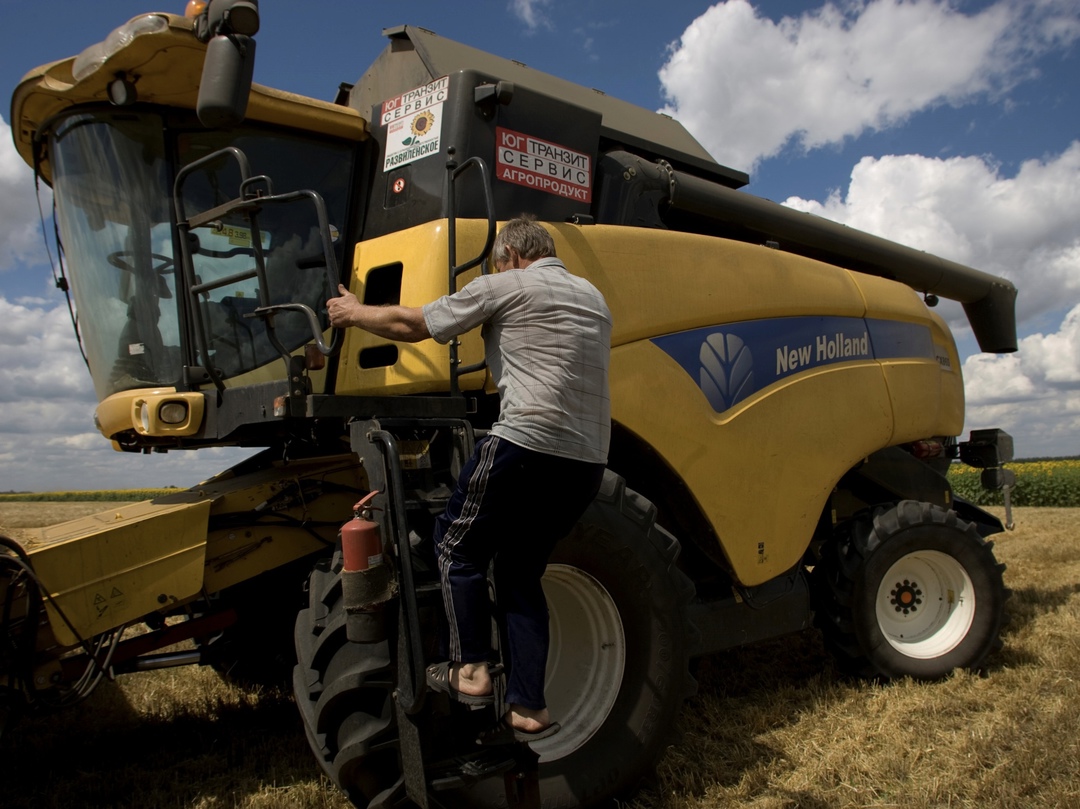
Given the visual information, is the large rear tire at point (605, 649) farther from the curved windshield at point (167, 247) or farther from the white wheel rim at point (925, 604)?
the white wheel rim at point (925, 604)

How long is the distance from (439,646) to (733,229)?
326 centimetres

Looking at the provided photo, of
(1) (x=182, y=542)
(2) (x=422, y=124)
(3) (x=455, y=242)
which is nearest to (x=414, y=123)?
(2) (x=422, y=124)

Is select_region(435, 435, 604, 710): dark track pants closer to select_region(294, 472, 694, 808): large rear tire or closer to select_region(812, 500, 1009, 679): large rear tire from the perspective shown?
select_region(294, 472, 694, 808): large rear tire

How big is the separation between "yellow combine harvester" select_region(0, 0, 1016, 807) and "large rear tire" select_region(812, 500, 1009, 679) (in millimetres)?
23

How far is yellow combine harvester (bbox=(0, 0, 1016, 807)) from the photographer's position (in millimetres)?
2738

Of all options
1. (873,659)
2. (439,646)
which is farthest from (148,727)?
(873,659)

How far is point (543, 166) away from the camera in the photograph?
12.5 feet

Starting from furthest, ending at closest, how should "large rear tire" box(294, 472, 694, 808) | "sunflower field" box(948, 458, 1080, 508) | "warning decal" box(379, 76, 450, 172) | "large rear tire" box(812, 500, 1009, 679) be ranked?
"sunflower field" box(948, 458, 1080, 508) → "large rear tire" box(812, 500, 1009, 679) → "warning decal" box(379, 76, 450, 172) → "large rear tire" box(294, 472, 694, 808)

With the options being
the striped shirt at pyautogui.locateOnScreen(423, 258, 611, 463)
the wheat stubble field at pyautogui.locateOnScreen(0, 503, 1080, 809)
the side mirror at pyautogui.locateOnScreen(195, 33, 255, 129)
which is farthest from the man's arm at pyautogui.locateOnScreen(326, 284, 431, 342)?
the wheat stubble field at pyautogui.locateOnScreen(0, 503, 1080, 809)

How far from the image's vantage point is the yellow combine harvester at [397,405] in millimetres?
2738

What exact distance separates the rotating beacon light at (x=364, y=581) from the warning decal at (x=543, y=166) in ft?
6.00

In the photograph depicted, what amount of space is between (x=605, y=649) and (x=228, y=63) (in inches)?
99.1

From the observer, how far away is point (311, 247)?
363 cm

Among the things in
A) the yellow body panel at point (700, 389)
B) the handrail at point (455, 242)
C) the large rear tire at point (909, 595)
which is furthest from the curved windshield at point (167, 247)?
the large rear tire at point (909, 595)
